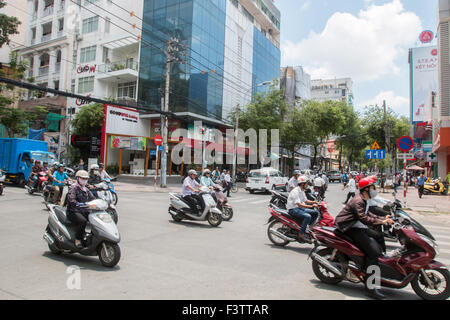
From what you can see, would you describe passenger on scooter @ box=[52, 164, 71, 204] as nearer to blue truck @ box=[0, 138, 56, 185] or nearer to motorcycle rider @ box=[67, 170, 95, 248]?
motorcycle rider @ box=[67, 170, 95, 248]

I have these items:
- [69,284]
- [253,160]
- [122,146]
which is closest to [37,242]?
[69,284]

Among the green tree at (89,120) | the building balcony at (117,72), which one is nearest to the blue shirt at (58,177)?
the green tree at (89,120)

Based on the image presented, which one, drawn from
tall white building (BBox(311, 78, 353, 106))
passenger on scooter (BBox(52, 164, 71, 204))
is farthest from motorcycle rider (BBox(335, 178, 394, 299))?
tall white building (BBox(311, 78, 353, 106))

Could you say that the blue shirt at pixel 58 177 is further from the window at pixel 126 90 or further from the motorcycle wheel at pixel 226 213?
the window at pixel 126 90

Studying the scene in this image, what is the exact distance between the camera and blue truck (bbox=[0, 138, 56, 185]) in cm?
1750

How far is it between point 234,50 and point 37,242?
113 feet

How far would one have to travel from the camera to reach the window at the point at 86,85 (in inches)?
1266

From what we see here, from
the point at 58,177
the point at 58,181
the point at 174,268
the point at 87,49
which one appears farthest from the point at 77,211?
the point at 87,49

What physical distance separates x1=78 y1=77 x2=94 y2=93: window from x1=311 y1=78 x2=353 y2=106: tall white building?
79823 mm

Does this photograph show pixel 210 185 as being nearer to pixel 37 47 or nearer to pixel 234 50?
pixel 234 50

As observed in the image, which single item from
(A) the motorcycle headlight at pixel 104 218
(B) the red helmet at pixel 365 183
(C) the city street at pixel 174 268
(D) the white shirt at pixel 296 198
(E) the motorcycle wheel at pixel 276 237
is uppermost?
(B) the red helmet at pixel 365 183

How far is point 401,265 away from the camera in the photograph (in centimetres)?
409

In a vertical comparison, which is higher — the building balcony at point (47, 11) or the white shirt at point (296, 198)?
the building balcony at point (47, 11)

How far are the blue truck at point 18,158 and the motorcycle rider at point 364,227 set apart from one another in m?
18.2
